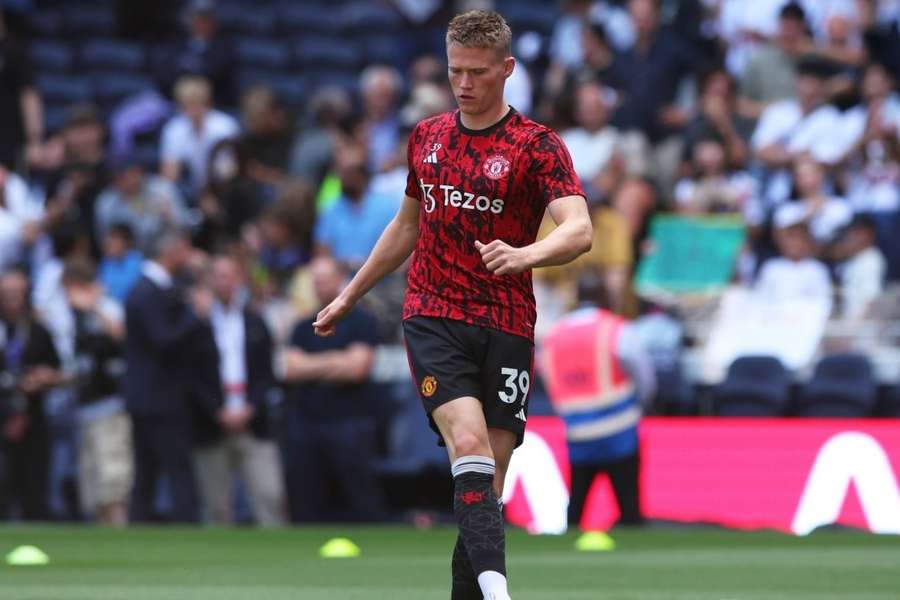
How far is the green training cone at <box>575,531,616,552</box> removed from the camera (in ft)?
39.7

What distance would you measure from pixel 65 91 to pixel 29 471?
6990 millimetres

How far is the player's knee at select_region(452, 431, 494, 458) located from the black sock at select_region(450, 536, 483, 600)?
0.40 m

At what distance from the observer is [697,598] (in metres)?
8.53

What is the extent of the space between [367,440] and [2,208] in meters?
4.65

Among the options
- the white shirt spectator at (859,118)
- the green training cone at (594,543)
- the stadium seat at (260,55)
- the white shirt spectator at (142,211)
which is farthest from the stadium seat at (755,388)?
the stadium seat at (260,55)

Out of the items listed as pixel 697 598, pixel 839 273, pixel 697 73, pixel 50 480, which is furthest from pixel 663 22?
pixel 697 598

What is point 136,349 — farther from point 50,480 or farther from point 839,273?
point 839,273

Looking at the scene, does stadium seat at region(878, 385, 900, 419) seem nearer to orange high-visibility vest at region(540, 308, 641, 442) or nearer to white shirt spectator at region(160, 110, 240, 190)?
orange high-visibility vest at region(540, 308, 641, 442)

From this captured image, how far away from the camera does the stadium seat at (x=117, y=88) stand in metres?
21.9

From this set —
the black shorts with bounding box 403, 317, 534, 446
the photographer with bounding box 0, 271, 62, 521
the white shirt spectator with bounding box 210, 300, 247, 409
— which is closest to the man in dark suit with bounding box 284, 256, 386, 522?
the white shirt spectator with bounding box 210, 300, 247, 409

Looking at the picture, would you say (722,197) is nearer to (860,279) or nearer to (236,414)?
(860,279)

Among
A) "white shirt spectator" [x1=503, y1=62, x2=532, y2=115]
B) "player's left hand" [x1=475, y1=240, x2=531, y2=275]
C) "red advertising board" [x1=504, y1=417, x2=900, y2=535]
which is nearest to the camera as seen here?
"player's left hand" [x1=475, y1=240, x2=531, y2=275]

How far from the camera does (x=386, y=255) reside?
7367mm

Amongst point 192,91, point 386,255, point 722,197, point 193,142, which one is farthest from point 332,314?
point 193,142
